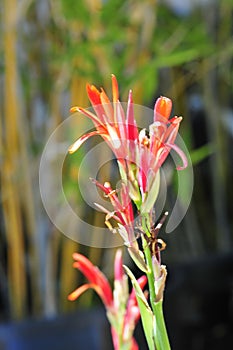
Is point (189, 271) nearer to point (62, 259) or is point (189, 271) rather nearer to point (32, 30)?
point (62, 259)

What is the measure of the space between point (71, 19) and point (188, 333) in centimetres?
61

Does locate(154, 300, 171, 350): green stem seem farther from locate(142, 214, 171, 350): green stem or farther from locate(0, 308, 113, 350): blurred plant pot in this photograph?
locate(0, 308, 113, 350): blurred plant pot

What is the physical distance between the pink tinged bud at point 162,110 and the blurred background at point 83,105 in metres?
0.61

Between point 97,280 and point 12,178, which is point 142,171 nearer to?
point 97,280

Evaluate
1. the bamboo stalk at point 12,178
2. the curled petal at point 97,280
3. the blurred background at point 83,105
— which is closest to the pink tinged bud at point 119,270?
the curled petal at point 97,280

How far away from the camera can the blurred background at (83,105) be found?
0.97 metres

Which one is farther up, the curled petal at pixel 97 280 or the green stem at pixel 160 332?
the curled petal at pixel 97 280

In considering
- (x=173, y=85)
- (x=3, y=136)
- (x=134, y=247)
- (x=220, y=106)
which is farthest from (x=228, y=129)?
(x=134, y=247)

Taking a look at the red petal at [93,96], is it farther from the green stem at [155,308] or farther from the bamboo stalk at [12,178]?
the bamboo stalk at [12,178]

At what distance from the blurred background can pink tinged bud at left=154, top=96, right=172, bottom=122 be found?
2.00ft

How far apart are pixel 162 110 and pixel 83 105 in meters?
0.84

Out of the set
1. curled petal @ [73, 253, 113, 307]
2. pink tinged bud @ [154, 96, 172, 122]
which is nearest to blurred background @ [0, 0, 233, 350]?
curled petal @ [73, 253, 113, 307]

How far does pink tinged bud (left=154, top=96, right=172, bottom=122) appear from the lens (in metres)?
0.23

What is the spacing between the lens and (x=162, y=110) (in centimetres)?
23
